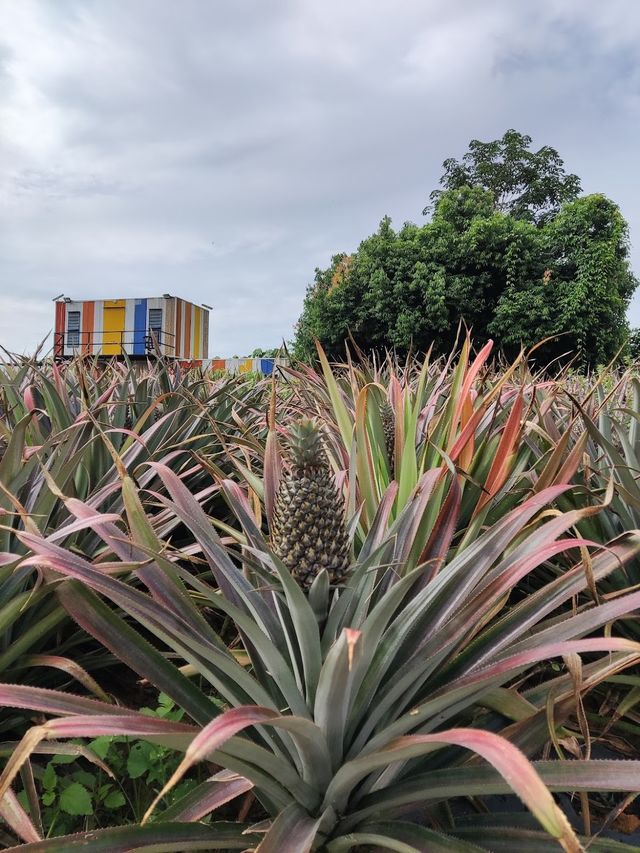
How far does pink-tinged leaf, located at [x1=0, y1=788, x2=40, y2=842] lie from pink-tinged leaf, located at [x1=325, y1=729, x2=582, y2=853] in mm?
581

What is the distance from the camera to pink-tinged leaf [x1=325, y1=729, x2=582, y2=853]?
26.0 inches

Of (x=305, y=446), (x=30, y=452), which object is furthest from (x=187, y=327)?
(x=305, y=446)

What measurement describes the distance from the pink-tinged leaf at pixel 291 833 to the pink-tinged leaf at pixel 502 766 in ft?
0.27

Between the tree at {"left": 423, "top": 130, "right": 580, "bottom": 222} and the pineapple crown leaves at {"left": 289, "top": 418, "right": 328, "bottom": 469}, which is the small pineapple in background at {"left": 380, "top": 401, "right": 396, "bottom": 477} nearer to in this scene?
the pineapple crown leaves at {"left": 289, "top": 418, "right": 328, "bottom": 469}

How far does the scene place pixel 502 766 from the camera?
27.5 inches

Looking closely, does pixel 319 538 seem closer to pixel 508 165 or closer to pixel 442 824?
pixel 442 824

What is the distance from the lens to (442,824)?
3.50ft

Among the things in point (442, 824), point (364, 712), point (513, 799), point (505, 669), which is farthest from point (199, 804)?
point (513, 799)

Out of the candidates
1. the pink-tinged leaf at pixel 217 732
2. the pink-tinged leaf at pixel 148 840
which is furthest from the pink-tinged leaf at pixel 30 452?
the pink-tinged leaf at pixel 217 732

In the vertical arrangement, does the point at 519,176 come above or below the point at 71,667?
above

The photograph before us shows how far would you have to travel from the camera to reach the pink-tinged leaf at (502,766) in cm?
66

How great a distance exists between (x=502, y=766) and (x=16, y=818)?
36.2 inches

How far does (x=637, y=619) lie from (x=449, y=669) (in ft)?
2.36

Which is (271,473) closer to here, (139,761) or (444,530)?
(444,530)
